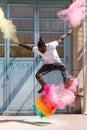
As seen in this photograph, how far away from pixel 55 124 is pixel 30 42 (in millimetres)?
3842

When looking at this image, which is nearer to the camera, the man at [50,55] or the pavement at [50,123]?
the pavement at [50,123]

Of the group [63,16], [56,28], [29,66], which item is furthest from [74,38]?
[63,16]

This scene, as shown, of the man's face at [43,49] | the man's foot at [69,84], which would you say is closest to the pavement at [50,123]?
the man's foot at [69,84]

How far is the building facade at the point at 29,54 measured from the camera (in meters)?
14.7

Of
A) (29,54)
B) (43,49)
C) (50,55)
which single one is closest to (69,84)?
(50,55)

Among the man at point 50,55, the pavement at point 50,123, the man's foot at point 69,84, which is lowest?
the pavement at point 50,123

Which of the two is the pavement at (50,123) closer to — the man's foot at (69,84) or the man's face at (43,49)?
the man's foot at (69,84)

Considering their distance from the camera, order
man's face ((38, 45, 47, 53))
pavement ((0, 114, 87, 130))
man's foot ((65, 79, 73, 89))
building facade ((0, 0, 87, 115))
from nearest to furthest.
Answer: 1. pavement ((0, 114, 87, 130))
2. man's face ((38, 45, 47, 53))
3. man's foot ((65, 79, 73, 89))
4. building facade ((0, 0, 87, 115))

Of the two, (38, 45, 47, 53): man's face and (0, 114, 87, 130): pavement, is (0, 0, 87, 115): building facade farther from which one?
(38, 45, 47, 53): man's face

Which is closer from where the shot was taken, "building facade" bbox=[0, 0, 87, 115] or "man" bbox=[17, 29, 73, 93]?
"man" bbox=[17, 29, 73, 93]

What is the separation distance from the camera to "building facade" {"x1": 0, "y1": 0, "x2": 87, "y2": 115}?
14688 millimetres

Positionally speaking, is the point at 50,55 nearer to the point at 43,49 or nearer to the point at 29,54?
the point at 43,49

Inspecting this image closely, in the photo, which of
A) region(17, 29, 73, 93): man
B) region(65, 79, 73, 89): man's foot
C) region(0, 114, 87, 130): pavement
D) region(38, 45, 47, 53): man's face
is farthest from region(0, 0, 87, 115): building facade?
region(38, 45, 47, 53): man's face

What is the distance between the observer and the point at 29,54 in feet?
48.8
